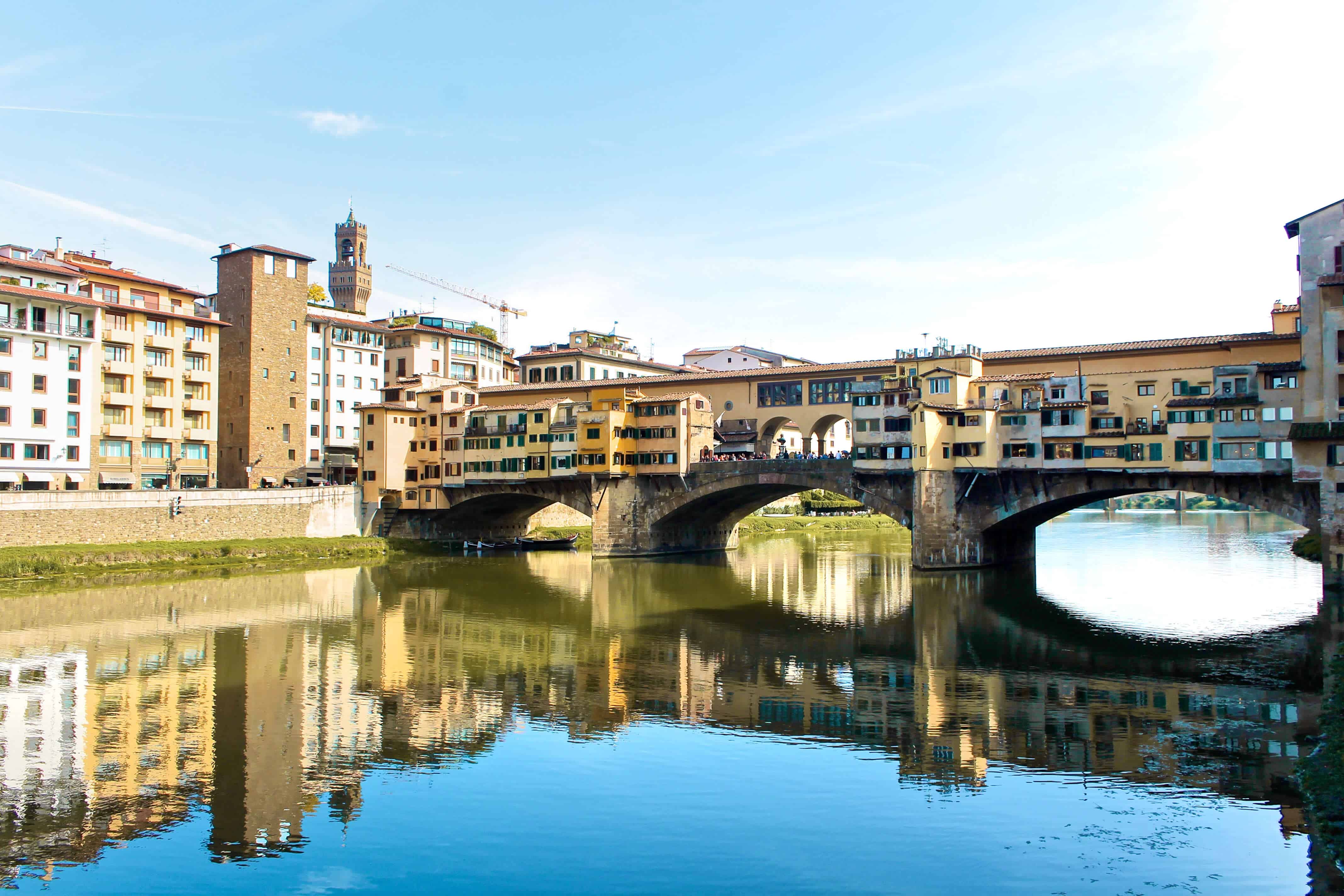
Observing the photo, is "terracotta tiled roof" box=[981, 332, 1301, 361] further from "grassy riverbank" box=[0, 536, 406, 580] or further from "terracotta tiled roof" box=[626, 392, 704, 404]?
"grassy riverbank" box=[0, 536, 406, 580]

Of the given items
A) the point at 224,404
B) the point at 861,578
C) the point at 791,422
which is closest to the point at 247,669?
the point at 861,578

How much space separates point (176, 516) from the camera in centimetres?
5488

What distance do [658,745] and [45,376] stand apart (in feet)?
163

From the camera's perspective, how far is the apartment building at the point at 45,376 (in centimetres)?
5397

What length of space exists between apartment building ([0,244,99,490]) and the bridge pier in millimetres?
46878

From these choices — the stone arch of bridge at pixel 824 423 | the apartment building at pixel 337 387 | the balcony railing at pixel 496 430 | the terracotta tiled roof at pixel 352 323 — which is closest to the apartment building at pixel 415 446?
the balcony railing at pixel 496 430

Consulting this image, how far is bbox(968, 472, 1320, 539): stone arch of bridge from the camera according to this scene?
140ft


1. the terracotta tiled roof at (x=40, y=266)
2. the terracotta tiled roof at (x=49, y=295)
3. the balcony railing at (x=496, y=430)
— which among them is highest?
the terracotta tiled roof at (x=40, y=266)

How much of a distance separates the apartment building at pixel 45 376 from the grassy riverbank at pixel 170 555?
28.1 ft

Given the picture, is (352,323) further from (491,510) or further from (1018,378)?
(1018,378)

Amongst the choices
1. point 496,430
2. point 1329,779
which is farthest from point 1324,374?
point 496,430

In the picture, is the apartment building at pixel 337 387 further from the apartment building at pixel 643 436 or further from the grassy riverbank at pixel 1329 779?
the grassy riverbank at pixel 1329 779

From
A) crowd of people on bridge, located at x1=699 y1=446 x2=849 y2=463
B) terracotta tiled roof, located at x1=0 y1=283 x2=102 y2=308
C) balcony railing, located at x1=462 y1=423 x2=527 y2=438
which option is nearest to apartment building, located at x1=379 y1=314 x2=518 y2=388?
balcony railing, located at x1=462 y1=423 x2=527 y2=438

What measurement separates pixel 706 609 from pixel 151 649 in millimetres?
20172
